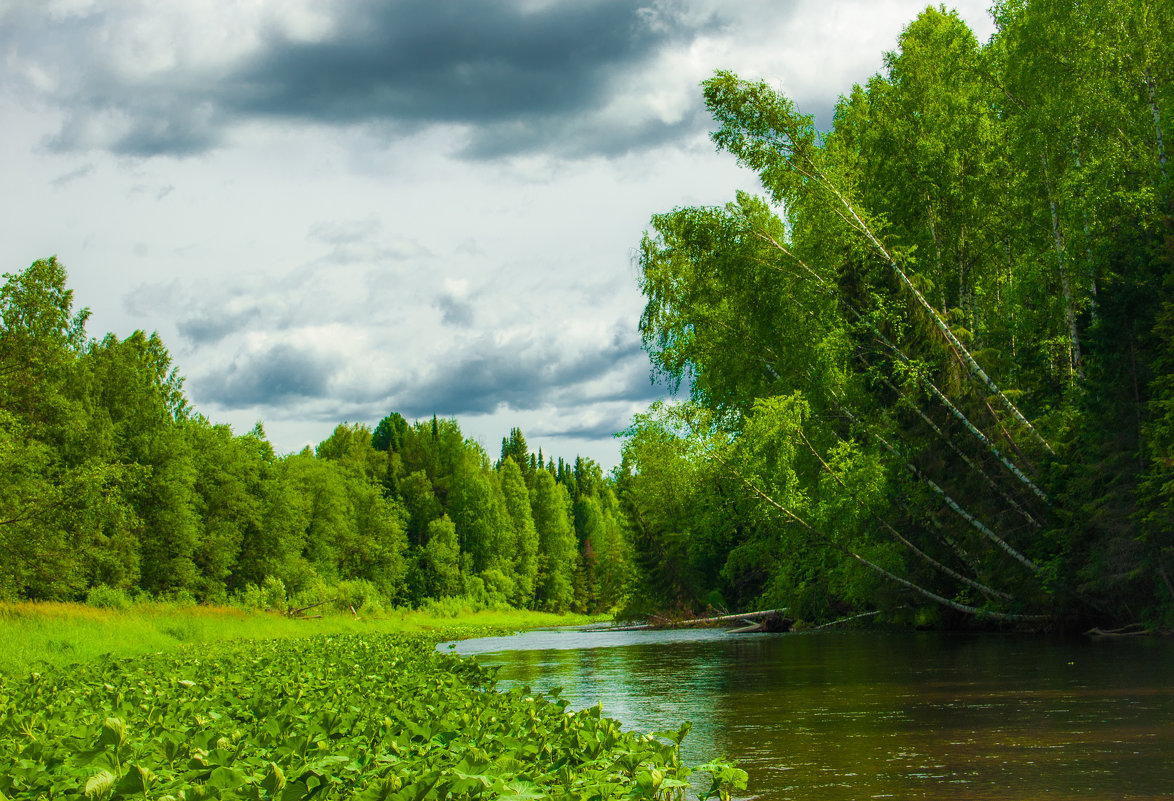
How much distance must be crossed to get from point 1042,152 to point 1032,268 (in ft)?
9.18

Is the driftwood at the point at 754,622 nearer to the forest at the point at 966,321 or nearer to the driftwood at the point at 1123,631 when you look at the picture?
the forest at the point at 966,321

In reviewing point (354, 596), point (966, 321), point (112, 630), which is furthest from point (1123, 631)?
point (354, 596)

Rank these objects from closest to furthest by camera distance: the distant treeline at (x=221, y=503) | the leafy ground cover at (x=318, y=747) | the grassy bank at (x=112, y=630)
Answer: the leafy ground cover at (x=318, y=747)
the grassy bank at (x=112, y=630)
the distant treeline at (x=221, y=503)

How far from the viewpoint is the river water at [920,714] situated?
20.6 ft

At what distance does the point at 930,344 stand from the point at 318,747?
21050mm

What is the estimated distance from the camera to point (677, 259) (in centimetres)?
3219

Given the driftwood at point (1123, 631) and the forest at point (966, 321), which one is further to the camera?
the driftwood at point (1123, 631)

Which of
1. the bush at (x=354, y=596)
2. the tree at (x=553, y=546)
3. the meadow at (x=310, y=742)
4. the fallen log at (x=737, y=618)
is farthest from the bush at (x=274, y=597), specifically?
the tree at (x=553, y=546)

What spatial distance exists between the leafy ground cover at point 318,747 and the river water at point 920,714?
1458 millimetres

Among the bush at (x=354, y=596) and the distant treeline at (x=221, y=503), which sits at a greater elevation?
the distant treeline at (x=221, y=503)

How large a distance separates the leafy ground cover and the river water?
146cm

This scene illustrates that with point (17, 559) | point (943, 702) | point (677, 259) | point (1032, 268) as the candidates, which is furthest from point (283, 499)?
point (943, 702)

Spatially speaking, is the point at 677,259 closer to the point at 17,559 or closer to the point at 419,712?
the point at 17,559

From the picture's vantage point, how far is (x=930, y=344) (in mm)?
23062
